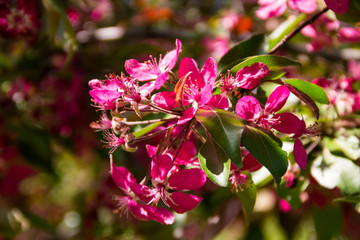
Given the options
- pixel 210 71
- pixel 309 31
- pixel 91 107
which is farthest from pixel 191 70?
pixel 91 107

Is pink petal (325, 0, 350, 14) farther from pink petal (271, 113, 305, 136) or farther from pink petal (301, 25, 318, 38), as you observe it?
pink petal (301, 25, 318, 38)

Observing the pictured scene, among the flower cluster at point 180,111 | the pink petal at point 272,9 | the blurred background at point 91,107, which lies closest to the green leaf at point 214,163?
the flower cluster at point 180,111

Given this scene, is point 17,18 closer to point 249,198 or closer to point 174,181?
point 174,181

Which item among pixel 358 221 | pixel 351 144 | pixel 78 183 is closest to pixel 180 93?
pixel 351 144

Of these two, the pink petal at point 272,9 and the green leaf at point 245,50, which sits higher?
the green leaf at point 245,50

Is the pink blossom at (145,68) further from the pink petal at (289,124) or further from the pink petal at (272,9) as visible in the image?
the pink petal at (272,9)

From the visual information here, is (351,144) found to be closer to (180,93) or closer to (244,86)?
(244,86)
